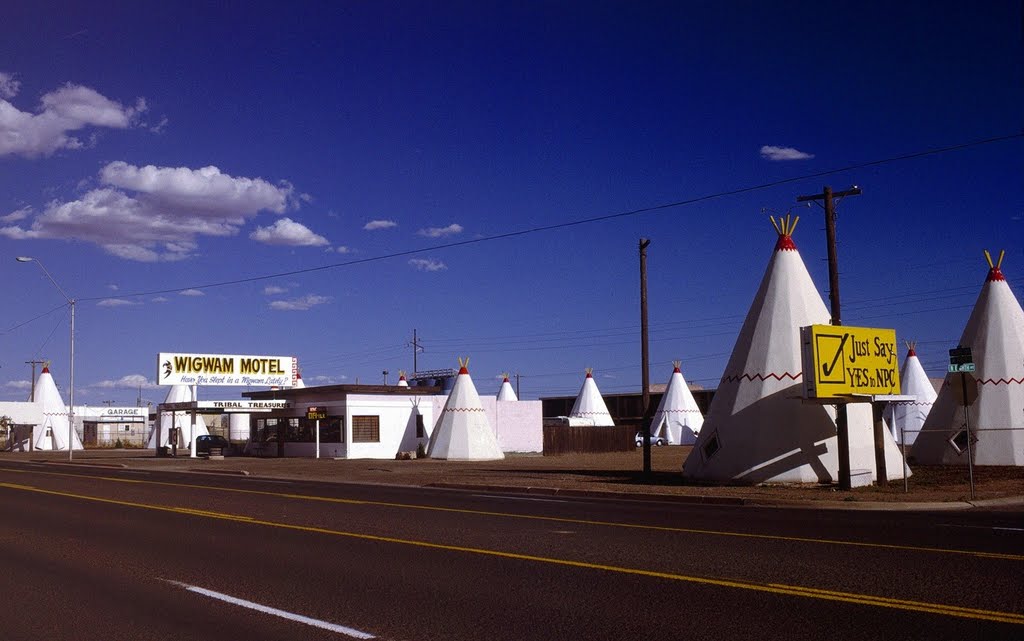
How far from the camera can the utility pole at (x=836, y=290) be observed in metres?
21.7

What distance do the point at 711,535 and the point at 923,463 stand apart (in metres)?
20.6

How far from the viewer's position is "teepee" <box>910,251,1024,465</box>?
27828mm

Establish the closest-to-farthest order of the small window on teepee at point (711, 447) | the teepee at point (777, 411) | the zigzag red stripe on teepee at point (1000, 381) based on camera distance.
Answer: the teepee at point (777, 411) < the small window on teepee at point (711, 447) < the zigzag red stripe on teepee at point (1000, 381)

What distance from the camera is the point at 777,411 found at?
23.5 meters

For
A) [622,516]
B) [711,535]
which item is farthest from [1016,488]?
[711,535]

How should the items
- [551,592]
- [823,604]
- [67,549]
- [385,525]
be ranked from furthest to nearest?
[385,525], [67,549], [551,592], [823,604]

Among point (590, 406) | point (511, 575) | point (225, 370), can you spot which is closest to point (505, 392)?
point (590, 406)

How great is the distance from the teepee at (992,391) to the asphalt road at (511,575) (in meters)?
13.0

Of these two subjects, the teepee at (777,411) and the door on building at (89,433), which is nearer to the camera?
the teepee at (777,411)

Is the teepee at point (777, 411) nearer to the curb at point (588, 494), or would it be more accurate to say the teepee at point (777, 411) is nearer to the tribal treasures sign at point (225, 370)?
the curb at point (588, 494)

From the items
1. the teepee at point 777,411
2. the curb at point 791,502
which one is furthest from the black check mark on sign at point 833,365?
the curb at point 791,502

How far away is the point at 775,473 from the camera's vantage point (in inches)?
917

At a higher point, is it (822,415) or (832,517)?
(822,415)

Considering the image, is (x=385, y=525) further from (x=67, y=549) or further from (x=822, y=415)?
(x=822, y=415)
